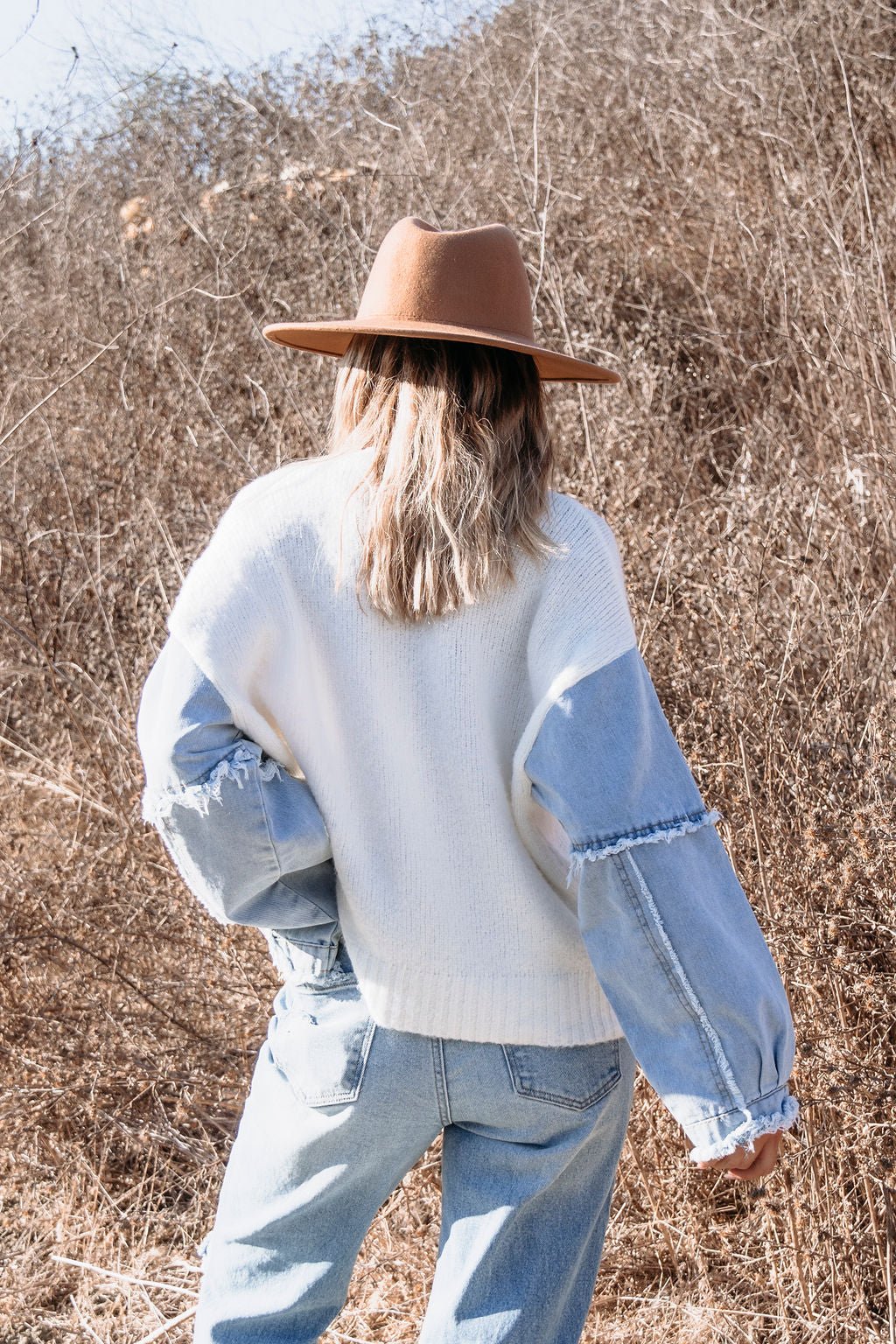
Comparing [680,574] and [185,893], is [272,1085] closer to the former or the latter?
[185,893]

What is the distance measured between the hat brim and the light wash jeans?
0.68 m

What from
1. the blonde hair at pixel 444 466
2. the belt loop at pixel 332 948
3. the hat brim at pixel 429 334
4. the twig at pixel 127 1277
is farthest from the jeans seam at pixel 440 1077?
the twig at pixel 127 1277

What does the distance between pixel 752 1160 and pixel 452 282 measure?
0.97 m

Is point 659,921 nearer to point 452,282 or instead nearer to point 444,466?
point 444,466

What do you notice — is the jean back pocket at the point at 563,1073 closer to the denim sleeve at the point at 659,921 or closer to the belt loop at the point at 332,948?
the denim sleeve at the point at 659,921

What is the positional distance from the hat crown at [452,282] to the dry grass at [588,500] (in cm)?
100

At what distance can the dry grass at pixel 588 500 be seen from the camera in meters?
2.17

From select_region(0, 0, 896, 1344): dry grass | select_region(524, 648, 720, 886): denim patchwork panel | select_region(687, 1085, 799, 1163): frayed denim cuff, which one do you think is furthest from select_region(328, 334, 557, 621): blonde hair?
select_region(0, 0, 896, 1344): dry grass

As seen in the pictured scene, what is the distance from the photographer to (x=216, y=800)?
1.29m

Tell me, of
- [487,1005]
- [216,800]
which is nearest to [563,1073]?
[487,1005]

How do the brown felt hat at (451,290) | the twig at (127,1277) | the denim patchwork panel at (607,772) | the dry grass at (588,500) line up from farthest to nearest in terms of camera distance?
1. the twig at (127,1277)
2. the dry grass at (588,500)
3. the brown felt hat at (451,290)
4. the denim patchwork panel at (607,772)

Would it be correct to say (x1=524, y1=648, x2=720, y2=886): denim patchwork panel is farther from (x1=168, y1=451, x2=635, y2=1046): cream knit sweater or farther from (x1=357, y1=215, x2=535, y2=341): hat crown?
(x1=357, y1=215, x2=535, y2=341): hat crown

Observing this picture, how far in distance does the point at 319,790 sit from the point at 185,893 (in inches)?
58.8

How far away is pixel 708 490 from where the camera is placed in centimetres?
436
